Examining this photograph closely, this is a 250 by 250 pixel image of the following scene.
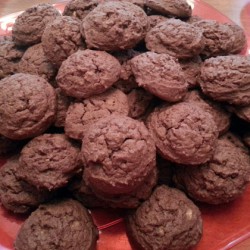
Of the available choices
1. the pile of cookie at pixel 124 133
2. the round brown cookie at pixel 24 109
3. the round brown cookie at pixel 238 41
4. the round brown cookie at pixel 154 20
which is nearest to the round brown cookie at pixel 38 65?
the pile of cookie at pixel 124 133

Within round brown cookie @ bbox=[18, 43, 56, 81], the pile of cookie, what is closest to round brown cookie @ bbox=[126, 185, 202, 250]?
the pile of cookie

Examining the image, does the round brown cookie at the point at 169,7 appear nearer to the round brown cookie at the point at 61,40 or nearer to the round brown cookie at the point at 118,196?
the round brown cookie at the point at 61,40

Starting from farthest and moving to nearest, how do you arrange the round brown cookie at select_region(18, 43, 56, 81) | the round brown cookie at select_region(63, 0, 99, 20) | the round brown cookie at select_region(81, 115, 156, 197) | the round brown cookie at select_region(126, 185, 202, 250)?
the round brown cookie at select_region(63, 0, 99, 20) < the round brown cookie at select_region(18, 43, 56, 81) < the round brown cookie at select_region(126, 185, 202, 250) < the round brown cookie at select_region(81, 115, 156, 197)

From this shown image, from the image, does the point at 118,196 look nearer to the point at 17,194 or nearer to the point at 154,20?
the point at 17,194

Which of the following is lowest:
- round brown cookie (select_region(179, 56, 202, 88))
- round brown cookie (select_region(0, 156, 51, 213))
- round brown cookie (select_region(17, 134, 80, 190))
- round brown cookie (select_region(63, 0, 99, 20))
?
round brown cookie (select_region(0, 156, 51, 213))

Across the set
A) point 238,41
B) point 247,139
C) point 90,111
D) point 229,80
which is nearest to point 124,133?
point 90,111

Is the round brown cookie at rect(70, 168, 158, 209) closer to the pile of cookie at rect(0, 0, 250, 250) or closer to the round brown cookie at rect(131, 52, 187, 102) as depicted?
the pile of cookie at rect(0, 0, 250, 250)

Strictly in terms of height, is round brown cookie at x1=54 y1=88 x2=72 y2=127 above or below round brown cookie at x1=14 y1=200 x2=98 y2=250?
above
